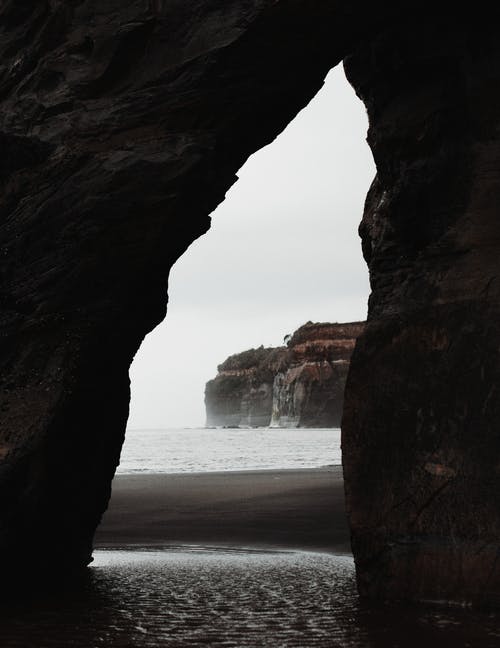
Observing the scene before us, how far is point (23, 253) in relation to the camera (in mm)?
8156

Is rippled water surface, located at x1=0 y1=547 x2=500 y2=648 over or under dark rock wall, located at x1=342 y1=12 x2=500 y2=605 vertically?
under

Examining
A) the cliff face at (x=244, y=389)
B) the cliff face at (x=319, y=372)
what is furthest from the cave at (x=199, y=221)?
the cliff face at (x=244, y=389)

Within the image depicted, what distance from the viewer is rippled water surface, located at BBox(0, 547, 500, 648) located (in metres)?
5.95

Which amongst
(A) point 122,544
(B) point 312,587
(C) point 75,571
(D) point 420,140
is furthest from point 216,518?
(D) point 420,140

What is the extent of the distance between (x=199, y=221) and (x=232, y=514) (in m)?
7.95

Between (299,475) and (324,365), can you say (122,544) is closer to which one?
(299,475)

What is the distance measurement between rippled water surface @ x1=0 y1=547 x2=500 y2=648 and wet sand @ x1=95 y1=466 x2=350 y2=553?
8.86ft

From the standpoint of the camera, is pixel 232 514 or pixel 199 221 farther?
pixel 232 514

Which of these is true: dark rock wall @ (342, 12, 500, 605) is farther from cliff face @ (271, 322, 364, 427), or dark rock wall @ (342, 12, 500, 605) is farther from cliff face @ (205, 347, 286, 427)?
cliff face @ (205, 347, 286, 427)

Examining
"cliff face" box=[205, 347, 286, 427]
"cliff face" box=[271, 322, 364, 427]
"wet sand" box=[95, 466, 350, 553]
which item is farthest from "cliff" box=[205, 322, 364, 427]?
"wet sand" box=[95, 466, 350, 553]

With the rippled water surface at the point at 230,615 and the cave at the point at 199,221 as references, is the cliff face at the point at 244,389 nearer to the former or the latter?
the rippled water surface at the point at 230,615

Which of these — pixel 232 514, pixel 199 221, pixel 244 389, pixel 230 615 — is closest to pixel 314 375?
pixel 244 389

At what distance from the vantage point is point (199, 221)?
8.75m

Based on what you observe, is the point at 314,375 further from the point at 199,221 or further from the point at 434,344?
the point at 434,344
